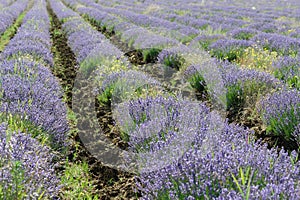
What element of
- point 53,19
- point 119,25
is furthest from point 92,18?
point 119,25

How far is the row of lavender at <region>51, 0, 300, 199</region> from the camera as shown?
1976 millimetres

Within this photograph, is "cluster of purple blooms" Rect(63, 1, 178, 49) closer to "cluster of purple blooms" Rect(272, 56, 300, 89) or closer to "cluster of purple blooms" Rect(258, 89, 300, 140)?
"cluster of purple blooms" Rect(272, 56, 300, 89)

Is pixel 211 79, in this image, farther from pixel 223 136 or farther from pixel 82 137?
pixel 223 136

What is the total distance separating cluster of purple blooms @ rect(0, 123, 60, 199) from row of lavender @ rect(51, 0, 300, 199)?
625 millimetres

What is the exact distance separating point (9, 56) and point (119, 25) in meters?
5.00

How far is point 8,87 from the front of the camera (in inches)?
140

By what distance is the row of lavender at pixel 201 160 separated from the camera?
1.98 m

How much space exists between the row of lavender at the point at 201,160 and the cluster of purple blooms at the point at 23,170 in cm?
63

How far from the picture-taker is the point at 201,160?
219 centimetres

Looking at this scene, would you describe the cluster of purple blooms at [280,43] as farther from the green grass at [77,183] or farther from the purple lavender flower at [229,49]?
the green grass at [77,183]

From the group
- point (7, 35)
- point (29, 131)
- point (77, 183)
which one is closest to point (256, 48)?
point (77, 183)

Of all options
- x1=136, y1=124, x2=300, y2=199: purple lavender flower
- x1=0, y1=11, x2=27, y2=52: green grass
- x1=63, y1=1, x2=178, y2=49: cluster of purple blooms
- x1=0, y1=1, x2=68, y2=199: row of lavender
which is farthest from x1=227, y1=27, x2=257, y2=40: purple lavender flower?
x1=136, y1=124, x2=300, y2=199: purple lavender flower


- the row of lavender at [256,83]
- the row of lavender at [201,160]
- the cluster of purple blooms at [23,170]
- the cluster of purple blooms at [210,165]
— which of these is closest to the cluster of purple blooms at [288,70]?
the row of lavender at [256,83]

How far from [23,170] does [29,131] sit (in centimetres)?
79
